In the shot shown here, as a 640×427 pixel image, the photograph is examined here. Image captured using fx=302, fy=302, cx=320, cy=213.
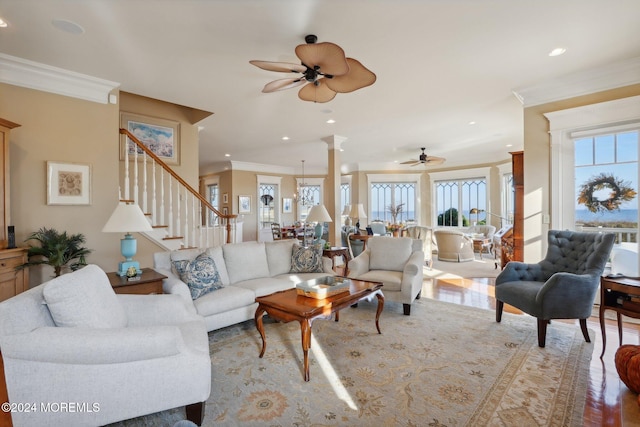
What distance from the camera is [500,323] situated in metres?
3.29

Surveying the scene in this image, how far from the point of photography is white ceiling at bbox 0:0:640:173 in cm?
237

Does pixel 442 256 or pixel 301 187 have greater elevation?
pixel 301 187

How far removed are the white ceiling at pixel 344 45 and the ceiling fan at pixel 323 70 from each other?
347 millimetres

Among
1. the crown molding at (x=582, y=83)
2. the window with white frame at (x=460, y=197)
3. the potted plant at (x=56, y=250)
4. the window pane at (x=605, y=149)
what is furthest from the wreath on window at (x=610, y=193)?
the potted plant at (x=56, y=250)

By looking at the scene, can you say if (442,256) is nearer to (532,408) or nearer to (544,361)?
(544,361)

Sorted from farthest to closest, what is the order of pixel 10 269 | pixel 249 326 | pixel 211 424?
pixel 249 326 → pixel 10 269 → pixel 211 424

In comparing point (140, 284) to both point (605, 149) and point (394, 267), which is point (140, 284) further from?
A: point (605, 149)

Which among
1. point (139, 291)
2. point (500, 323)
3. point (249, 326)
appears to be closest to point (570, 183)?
point (500, 323)

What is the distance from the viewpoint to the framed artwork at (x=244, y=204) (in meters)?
9.79

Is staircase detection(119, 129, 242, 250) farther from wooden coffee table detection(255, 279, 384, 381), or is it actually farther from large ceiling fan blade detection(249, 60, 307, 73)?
large ceiling fan blade detection(249, 60, 307, 73)

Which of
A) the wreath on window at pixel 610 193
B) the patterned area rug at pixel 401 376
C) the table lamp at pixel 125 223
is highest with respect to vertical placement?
the wreath on window at pixel 610 193

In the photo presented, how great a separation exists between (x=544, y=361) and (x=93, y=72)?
5.33 meters

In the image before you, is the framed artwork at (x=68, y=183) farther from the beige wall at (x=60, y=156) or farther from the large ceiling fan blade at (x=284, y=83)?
the large ceiling fan blade at (x=284, y=83)

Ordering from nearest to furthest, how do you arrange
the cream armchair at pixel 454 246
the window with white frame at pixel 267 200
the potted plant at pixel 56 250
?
the potted plant at pixel 56 250 < the cream armchair at pixel 454 246 < the window with white frame at pixel 267 200
